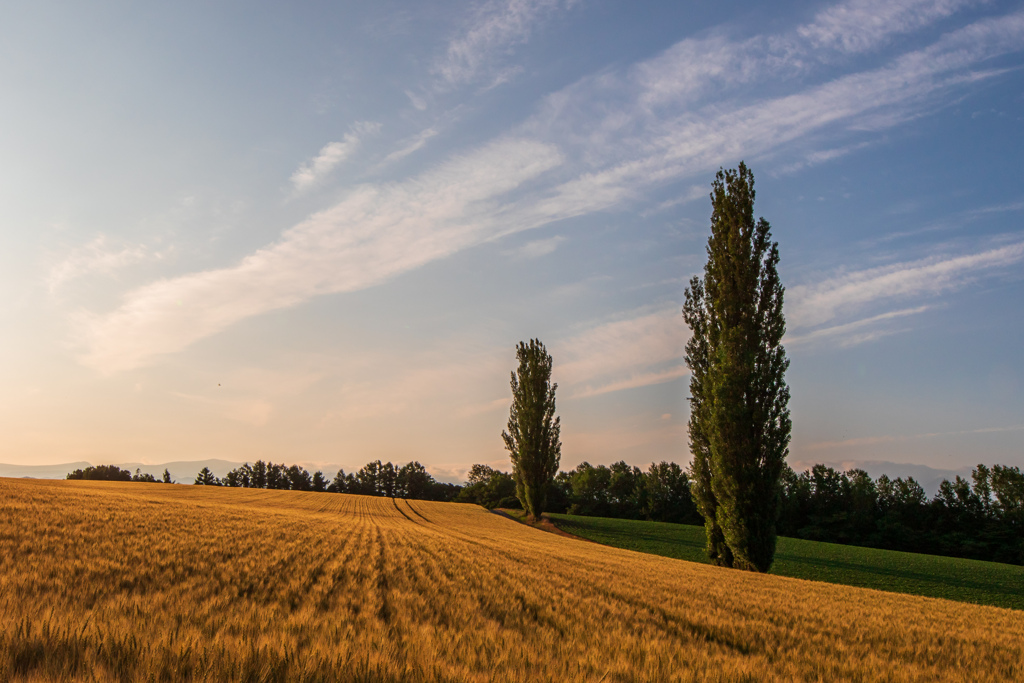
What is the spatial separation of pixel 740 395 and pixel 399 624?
21.9m

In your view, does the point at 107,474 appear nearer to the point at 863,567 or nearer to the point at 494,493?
the point at 494,493

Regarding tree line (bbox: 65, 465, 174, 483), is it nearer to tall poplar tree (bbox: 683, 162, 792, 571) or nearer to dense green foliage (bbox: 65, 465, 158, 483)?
dense green foliage (bbox: 65, 465, 158, 483)

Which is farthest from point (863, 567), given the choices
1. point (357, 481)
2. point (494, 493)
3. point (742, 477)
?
point (357, 481)

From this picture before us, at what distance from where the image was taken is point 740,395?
23.3 m

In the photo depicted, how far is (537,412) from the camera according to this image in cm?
5497

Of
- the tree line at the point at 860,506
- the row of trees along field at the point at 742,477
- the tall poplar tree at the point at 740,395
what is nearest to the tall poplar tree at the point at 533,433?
the row of trees along field at the point at 742,477

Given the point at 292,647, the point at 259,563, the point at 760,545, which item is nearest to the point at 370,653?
the point at 292,647

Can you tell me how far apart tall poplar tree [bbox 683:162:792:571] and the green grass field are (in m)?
5.43

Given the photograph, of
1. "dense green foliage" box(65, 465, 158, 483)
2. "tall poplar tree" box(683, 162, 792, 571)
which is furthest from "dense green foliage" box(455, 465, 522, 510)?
"dense green foliage" box(65, 465, 158, 483)

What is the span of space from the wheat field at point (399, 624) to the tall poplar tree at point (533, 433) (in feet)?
139

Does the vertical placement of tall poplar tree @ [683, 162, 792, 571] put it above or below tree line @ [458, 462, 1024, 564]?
above

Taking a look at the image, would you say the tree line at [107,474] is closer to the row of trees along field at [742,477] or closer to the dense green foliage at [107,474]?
the dense green foliage at [107,474]

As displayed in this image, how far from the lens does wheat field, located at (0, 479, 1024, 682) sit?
3.14 metres

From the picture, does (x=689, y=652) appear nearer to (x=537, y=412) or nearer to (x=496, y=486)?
(x=537, y=412)
